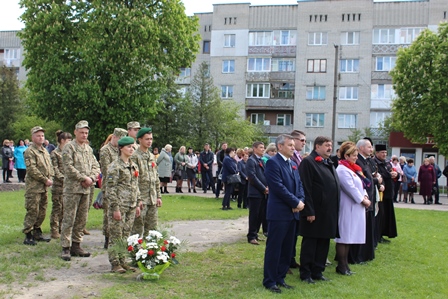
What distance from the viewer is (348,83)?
2157 inches

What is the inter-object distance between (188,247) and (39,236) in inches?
112

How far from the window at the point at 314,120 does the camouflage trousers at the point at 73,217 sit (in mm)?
48607

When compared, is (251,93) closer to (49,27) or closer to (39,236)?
(49,27)

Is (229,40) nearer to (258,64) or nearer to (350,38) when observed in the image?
(258,64)

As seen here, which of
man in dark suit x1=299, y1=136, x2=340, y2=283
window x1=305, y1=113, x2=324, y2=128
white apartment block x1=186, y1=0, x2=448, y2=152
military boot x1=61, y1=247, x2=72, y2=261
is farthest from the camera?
window x1=305, y1=113, x2=324, y2=128

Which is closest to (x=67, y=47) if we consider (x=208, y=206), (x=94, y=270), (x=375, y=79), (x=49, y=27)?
(x=49, y=27)

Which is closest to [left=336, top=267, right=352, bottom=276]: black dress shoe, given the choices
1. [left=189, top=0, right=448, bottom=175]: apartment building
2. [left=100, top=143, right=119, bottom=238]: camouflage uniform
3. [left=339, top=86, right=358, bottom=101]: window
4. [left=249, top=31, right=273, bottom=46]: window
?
[left=100, top=143, right=119, bottom=238]: camouflage uniform

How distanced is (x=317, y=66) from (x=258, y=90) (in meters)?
6.93

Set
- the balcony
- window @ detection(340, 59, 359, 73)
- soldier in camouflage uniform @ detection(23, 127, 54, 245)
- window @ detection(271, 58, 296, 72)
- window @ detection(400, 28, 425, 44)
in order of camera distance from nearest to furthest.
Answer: soldier in camouflage uniform @ detection(23, 127, 54, 245), window @ detection(400, 28, 425, 44), window @ detection(340, 59, 359, 73), window @ detection(271, 58, 296, 72), the balcony

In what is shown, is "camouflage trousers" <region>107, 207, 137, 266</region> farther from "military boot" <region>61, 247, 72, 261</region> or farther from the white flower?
"military boot" <region>61, 247, 72, 261</region>

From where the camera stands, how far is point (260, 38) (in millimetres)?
57312

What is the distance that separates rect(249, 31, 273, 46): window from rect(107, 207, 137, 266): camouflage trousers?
5096cm

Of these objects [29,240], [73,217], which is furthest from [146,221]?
[29,240]

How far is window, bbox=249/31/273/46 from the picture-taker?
187ft
